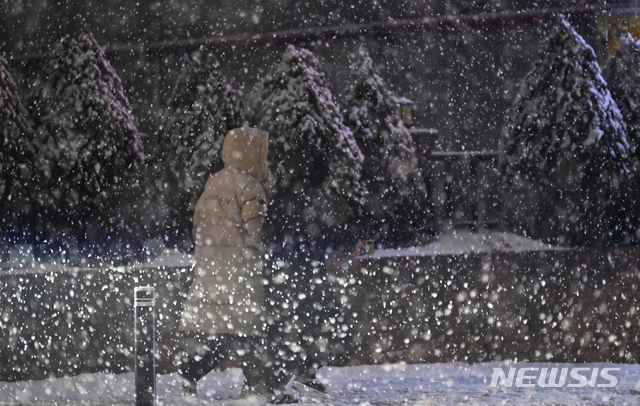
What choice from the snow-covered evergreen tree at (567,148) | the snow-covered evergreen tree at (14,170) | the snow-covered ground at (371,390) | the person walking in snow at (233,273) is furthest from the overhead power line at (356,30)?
the person walking in snow at (233,273)

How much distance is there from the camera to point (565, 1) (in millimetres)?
12781

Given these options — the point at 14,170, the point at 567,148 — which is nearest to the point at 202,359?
the point at 14,170

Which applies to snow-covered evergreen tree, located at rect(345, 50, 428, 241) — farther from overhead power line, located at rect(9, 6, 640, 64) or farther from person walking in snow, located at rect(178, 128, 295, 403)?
person walking in snow, located at rect(178, 128, 295, 403)

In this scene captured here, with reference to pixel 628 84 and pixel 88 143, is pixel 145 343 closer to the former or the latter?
pixel 88 143

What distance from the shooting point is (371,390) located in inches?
203

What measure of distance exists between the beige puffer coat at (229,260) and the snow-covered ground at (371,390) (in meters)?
0.50

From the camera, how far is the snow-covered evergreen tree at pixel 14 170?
31.2 feet

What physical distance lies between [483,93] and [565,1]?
2108mm

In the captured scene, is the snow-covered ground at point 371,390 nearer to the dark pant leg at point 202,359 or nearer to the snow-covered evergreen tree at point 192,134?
Result: the dark pant leg at point 202,359

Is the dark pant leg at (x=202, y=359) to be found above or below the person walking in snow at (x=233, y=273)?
below

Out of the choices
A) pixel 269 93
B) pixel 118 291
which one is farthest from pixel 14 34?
pixel 118 291

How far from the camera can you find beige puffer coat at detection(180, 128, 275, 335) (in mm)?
4113

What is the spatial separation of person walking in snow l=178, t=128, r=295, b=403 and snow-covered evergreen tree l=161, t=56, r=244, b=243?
219 inches

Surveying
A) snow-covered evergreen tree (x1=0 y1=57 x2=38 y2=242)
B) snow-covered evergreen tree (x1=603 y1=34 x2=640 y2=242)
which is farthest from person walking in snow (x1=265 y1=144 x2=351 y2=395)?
snow-covered evergreen tree (x1=603 y1=34 x2=640 y2=242)
